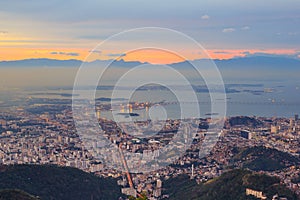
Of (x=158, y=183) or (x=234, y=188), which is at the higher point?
(x=234, y=188)

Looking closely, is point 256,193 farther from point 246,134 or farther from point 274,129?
point 274,129

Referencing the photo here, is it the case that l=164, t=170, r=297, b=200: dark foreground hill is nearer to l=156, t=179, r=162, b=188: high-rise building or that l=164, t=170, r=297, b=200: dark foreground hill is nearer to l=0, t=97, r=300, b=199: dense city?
l=156, t=179, r=162, b=188: high-rise building

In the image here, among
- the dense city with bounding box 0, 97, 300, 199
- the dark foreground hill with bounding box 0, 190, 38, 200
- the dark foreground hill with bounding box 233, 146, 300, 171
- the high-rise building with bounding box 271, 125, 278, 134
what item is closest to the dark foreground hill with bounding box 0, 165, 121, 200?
the dense city with bounding box 0, 97, 300, 199

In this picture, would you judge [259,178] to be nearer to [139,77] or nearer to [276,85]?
[139,77]

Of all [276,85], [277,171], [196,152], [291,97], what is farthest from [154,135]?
[276,85]

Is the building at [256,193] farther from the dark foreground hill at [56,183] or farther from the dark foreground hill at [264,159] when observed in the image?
the dark foreground hill at [264,159]

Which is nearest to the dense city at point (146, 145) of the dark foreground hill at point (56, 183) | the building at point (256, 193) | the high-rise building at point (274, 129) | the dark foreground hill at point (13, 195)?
the high-rise building at point (274, 129)

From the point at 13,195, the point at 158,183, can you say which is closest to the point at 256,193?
the point at 158,183
